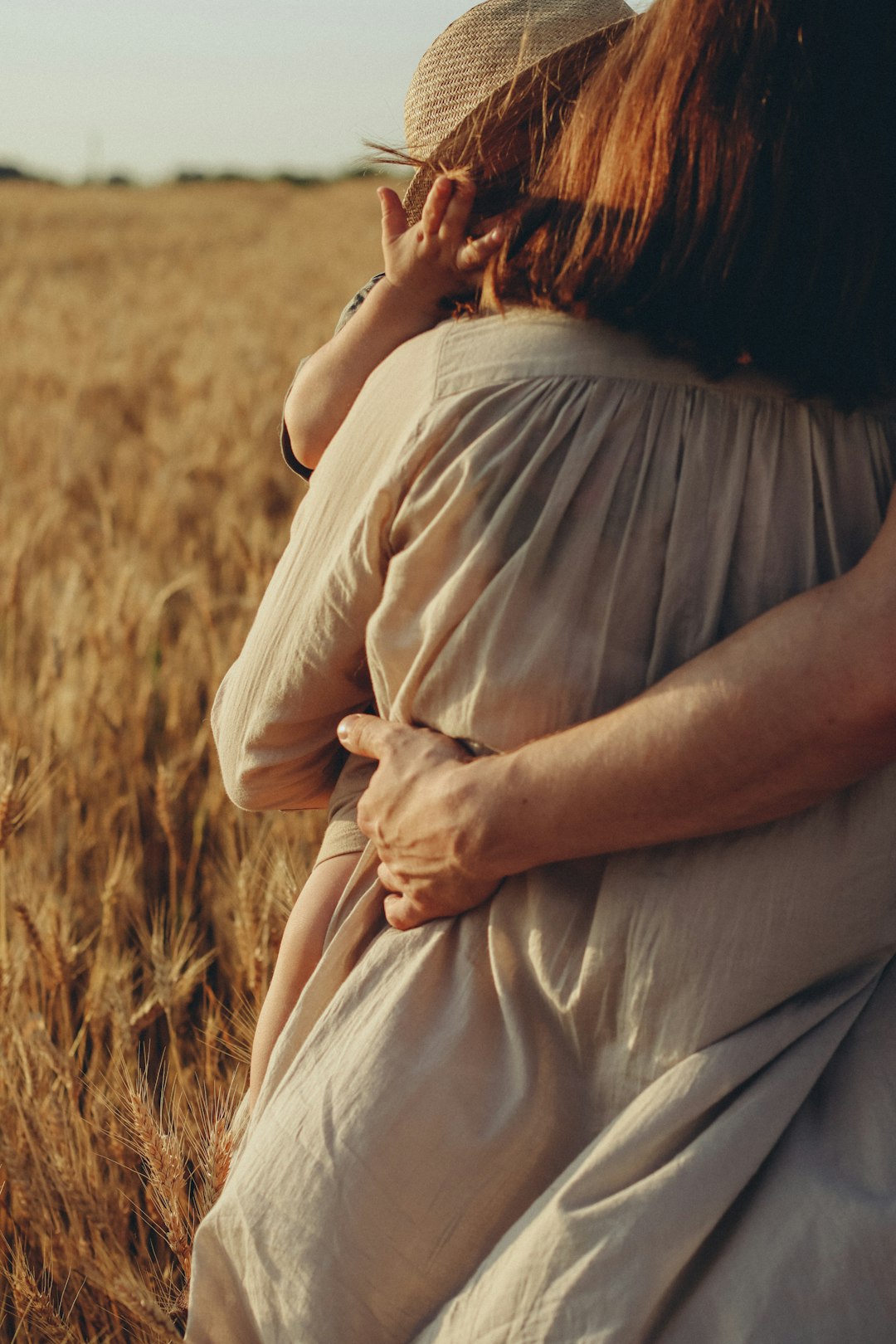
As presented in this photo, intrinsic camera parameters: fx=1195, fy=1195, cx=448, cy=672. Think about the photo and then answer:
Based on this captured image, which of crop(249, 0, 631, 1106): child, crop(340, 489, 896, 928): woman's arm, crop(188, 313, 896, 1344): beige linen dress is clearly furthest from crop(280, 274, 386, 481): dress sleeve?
crop(340, 489, 896, 928): woman's arm

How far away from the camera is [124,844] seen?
75.9 inches

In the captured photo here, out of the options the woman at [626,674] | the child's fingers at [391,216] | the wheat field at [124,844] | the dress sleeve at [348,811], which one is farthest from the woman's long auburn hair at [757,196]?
→ the wheat field at [124,844]

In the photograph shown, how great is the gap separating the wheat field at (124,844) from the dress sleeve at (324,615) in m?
0.33

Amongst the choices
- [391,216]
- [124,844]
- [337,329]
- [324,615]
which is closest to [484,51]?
[391,216]

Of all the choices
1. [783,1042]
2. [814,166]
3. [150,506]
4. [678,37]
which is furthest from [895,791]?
[150,506]

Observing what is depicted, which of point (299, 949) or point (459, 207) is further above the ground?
point (459, 207)

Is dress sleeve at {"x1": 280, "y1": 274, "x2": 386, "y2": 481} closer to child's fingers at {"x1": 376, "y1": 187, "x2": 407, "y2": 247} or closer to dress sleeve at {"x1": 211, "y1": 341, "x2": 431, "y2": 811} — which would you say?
child's fingers at {"x1": 376, "y1": 187, "x2": 407, "y2": 247}

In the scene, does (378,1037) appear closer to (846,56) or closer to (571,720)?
(571,720)

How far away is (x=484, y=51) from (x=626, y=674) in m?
0.59

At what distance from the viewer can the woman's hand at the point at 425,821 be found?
0.90 meters

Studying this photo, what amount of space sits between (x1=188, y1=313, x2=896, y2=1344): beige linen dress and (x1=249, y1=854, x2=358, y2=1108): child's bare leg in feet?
0.52

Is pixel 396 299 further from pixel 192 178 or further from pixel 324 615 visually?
pixel 192 178

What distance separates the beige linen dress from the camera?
799 millimetres

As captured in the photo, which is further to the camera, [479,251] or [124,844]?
[124,844]
